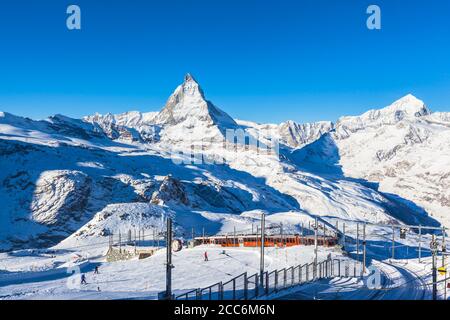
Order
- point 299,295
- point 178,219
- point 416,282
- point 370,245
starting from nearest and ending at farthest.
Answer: point 299,295 → point 416,282 → point 370,245 → point 178,219

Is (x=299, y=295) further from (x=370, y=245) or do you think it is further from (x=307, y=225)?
(x=307, y=225)
